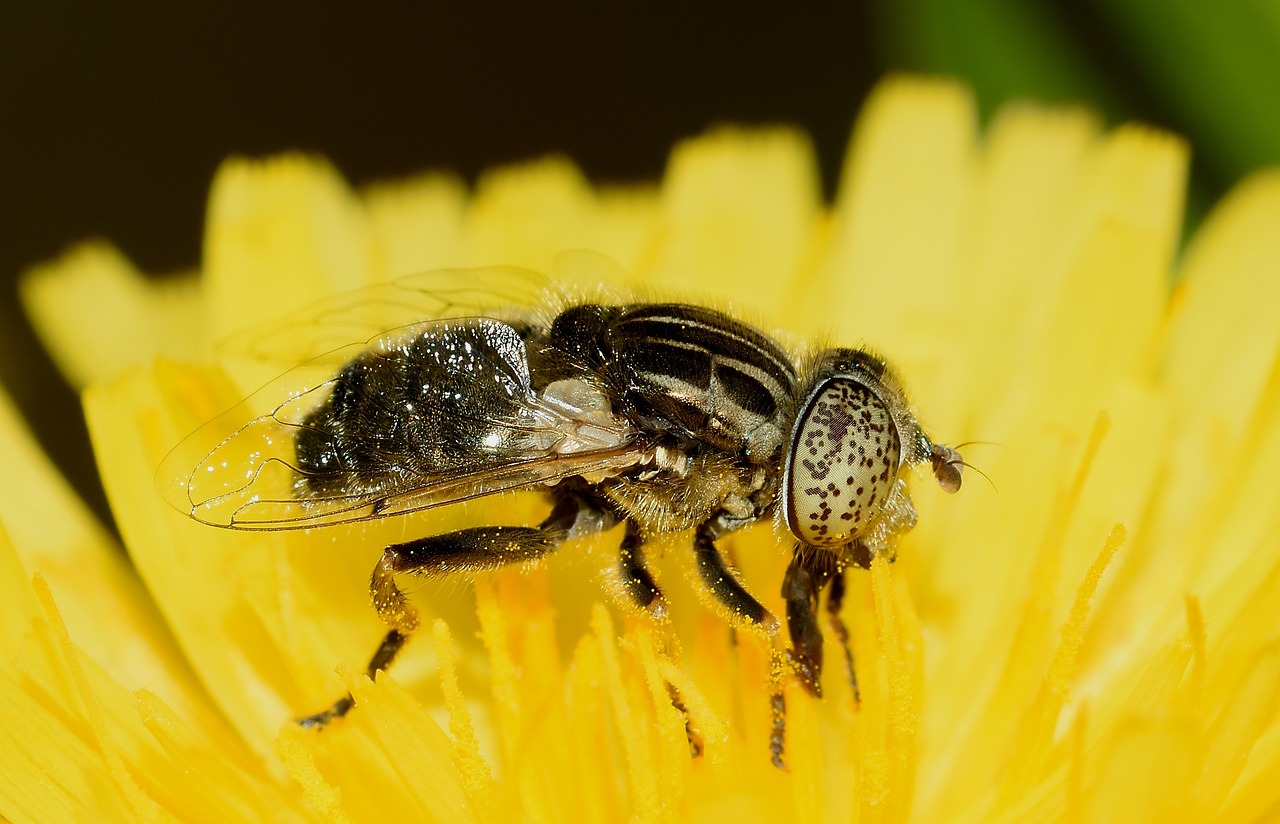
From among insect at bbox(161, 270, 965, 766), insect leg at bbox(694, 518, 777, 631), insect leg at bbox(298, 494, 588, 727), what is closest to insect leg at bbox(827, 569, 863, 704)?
insect at bbox(161, 270, 965, 766)

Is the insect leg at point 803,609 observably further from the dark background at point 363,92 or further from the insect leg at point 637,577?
the dark background at point 363,92

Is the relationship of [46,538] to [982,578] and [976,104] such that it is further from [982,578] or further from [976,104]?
[976,104]

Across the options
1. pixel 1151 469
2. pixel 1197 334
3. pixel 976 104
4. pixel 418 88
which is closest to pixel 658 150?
pixel 418 88

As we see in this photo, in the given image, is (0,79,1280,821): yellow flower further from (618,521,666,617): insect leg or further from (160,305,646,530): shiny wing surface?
(160,305,646,530): shiny wing surface

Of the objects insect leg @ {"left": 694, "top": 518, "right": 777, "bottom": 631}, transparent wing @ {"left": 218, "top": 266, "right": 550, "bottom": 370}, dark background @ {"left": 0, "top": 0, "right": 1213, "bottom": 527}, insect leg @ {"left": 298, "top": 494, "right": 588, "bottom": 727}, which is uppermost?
dark background @ {"left": 0, "top": 0, "right": 1213, "bottom": 527}

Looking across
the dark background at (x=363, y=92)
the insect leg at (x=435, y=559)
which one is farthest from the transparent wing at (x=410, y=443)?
the dark background at (x=363, y=92)
